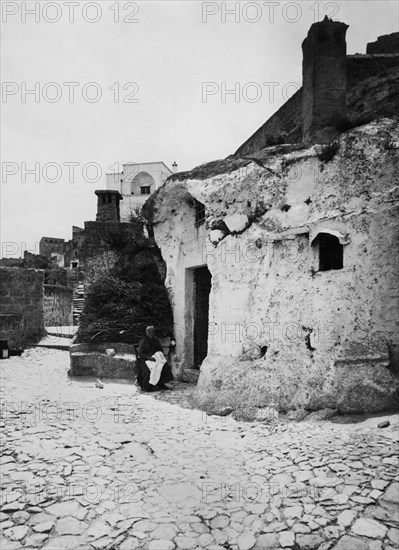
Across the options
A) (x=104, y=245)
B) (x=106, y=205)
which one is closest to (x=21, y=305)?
(x=106, y=205)

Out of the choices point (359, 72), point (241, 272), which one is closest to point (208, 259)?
point (241, 272)

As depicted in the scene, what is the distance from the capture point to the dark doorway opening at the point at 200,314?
27.8ft

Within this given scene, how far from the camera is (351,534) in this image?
3.01 m

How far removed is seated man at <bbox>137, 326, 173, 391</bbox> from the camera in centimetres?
754

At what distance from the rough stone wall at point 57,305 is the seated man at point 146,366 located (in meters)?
11.7

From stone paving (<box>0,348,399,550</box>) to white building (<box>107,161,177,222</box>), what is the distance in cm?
2929

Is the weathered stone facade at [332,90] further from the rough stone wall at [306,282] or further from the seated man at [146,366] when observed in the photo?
the seated man at [146,366]

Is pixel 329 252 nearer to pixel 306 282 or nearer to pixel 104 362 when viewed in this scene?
pixel 306 282

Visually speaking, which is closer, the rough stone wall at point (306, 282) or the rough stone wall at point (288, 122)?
the rough stone wall at point (306, 282)

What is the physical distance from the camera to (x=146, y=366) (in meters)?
7.64

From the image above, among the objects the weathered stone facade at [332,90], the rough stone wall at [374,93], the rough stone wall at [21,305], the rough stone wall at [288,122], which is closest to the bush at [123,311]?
the weathered stone facade at [332,90]

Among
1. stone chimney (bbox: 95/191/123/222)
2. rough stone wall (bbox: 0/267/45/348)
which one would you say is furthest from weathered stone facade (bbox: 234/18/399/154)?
rough stone wall (bbox: 0/267/45/348)

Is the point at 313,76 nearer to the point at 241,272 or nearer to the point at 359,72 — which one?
the point at 241,272

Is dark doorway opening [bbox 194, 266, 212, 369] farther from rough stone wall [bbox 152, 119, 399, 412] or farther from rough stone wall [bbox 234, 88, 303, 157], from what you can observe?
rough stone wall [bbox 234, 88, 303, 157]
